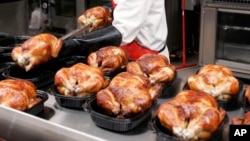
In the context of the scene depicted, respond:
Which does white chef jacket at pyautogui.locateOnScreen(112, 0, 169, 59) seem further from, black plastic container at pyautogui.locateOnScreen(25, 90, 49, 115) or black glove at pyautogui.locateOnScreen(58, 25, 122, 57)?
black plastic container at pyautogui.locateOnScreen(25, 90, 49, 115)

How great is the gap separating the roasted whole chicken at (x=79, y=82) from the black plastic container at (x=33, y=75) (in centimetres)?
14

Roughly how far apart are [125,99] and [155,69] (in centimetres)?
22

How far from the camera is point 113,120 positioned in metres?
0.88

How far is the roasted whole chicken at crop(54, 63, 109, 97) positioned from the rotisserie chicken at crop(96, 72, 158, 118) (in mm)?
85

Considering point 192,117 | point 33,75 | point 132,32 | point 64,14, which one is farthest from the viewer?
point 64,14

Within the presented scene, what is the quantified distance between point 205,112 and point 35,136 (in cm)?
47

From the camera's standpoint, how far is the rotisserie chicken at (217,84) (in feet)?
3.17

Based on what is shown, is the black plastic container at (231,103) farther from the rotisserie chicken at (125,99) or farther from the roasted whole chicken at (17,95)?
the roasted whole chicken at (17,95)

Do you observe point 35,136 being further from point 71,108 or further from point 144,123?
point 144,123

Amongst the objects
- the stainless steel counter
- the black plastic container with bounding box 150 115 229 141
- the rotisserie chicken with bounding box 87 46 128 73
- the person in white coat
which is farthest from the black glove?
the black plastic container with bounding box 150 115 229 141

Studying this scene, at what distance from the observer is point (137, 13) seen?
5.40 feet

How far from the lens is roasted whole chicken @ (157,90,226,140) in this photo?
0.79 m

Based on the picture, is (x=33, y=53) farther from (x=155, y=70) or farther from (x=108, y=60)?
(x=155, y=70)

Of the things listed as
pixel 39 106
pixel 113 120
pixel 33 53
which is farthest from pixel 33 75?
pixel 113 120
